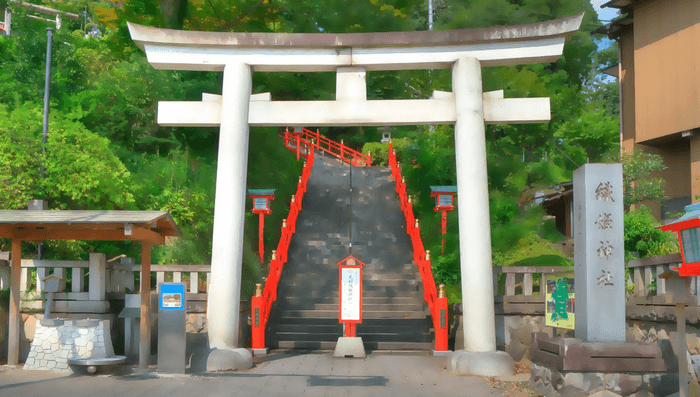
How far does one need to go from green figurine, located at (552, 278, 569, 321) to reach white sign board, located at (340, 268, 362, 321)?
4551 mm

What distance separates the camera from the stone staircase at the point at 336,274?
55.9 ft

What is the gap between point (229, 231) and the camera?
1384cm

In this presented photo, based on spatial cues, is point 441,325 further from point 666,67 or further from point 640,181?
point 666,67

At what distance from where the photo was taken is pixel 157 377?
39.7 feet

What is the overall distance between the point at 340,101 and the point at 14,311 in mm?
7131

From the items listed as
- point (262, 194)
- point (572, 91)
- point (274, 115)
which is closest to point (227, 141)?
point (274, 115)

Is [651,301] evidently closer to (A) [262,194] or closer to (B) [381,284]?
(B) [381,284]

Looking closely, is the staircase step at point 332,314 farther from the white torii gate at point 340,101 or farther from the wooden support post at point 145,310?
the wooden support post at point 145,310

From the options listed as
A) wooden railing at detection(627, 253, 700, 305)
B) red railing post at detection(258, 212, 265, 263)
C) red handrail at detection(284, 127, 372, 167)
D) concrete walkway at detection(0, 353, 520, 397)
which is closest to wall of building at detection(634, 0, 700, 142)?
wooden railing at detection(627, 253, 700, 305)

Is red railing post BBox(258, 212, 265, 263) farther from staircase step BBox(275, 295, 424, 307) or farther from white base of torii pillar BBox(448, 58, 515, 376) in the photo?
white base of torii pillar BBox(448, 58, 515, 376)

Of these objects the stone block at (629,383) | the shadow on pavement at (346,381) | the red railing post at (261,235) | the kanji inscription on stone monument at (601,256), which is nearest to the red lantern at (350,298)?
the shadow on pavement at (346,381)

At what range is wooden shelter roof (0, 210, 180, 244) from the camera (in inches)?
480

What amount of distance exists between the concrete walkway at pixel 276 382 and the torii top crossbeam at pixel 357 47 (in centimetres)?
587

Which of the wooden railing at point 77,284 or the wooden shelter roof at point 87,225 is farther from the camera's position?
the wooden railing at point 77,284
